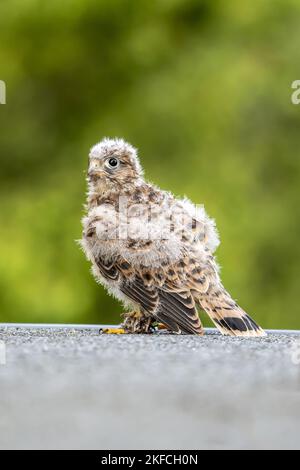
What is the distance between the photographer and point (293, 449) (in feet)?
5.01

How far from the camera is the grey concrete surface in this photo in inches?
59.5

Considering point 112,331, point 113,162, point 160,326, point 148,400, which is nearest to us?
point 148,400

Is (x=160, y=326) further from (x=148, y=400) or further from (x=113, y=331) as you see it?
(x=148, y=400)

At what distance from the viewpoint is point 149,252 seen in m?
3.37

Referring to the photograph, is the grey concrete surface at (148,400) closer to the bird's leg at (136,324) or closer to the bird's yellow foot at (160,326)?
the bird's leg at (136,324)

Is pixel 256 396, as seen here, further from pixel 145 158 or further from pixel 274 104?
pixel 274 104

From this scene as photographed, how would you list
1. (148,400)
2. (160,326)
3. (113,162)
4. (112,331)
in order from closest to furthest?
(148,400)
(112,331)
(160,326)
(113,162)

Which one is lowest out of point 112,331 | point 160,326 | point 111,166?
point 112,331

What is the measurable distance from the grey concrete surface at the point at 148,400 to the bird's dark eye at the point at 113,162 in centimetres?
138

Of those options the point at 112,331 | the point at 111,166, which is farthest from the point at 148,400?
the point at 111,166

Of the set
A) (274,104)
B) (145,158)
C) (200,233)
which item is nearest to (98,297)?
(145,158)

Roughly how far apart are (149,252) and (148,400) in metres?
1.71
